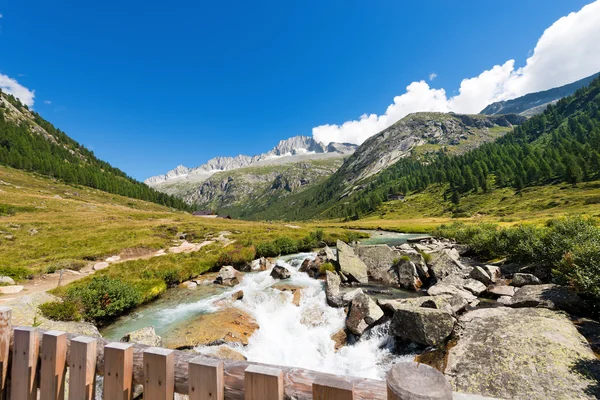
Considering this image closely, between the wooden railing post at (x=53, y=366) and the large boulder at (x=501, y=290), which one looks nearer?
the wooden railing post at (x=53, y=366)

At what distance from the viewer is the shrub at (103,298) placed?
51.2ft

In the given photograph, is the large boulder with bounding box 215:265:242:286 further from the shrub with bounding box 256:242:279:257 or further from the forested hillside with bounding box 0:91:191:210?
the forested hillside with bounding box 0:91:191:210

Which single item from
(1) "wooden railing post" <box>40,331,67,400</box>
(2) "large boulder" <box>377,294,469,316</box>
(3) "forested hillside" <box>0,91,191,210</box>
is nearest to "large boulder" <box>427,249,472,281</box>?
(2) "large boulder" <box>377,294,469,316</box>

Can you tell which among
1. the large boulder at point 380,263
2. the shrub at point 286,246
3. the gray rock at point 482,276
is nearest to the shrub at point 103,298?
the large boulder at point 380,263

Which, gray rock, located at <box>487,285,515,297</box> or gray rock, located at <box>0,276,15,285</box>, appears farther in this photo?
gray rock, located at <box>0,276,15,285</box>

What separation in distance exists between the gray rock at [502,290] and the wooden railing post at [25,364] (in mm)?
21128

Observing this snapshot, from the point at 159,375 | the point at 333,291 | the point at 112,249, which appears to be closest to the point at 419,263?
the point at 333,291

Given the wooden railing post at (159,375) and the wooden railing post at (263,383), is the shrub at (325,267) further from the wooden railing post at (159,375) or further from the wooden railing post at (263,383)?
the wooden railing post at (263,383)

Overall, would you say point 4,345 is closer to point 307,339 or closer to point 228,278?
point 307,339

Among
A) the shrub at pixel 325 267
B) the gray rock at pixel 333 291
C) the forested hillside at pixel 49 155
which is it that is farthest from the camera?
the forested hillside at pixel 49 155

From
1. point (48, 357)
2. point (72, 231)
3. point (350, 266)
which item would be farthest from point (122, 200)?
point (48, 357)

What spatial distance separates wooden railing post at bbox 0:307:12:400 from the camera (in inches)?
151

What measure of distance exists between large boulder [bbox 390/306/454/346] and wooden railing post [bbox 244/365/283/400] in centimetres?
1108

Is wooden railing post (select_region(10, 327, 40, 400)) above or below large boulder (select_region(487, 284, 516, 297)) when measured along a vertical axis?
above
